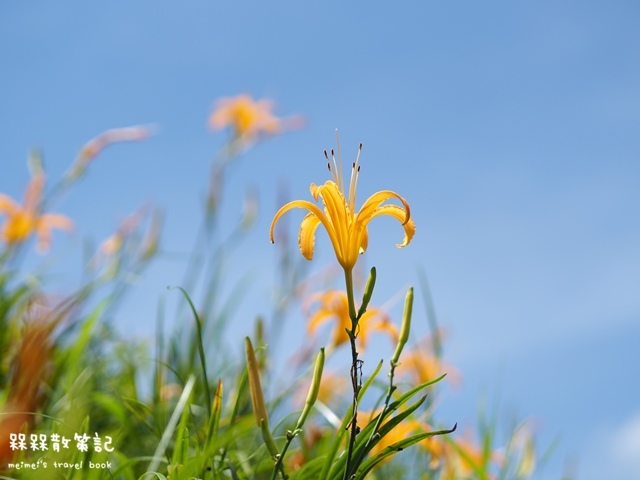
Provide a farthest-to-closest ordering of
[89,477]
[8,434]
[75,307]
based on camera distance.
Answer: [75,307] < [8,434] < [89,477]

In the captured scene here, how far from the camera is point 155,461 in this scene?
136 cm

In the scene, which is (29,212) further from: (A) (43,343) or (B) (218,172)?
(A) (43,343)

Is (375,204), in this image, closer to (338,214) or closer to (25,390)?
(338,214)

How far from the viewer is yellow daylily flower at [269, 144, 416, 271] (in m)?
1.14

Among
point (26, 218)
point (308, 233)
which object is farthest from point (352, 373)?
point (26, 218)

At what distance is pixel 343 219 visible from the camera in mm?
1160

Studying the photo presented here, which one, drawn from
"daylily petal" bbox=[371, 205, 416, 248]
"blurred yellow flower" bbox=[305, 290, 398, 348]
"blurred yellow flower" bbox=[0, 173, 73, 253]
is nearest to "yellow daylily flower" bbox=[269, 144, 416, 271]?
"daylily petal" bbox=[371, 205, 416, 248]

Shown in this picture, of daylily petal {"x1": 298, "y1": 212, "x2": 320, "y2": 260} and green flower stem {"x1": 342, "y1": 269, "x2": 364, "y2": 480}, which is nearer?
green flower stem {"x1": 342, "y1": 269, "x2": 364, "y2": 480}

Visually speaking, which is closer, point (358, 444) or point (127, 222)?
point (358, 444)

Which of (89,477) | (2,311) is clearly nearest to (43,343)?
(89,477)

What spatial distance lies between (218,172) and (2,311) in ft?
3.61

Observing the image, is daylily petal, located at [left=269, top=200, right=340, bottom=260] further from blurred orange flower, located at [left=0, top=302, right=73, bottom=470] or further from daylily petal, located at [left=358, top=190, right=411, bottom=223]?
blurred orange flower, located at [left=0, top=302, right=73, bottom=470]

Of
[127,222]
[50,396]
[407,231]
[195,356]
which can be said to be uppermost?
[127,222]

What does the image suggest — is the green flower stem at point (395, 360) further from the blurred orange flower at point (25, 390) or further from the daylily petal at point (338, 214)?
the blurred orange flower at point (25, 390)
